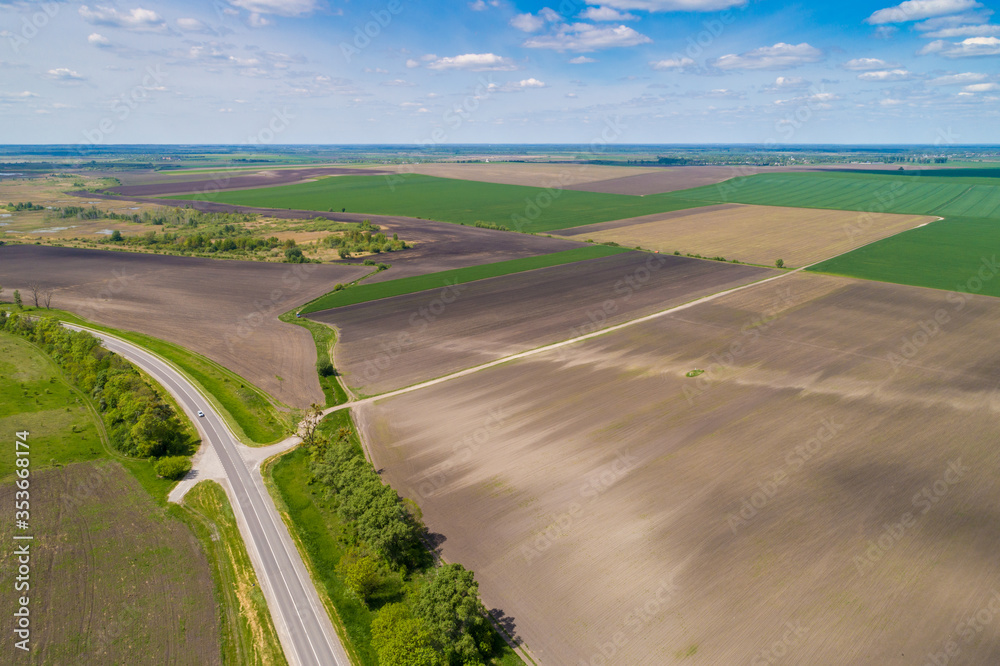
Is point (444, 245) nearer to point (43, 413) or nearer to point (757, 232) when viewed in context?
point (757, 232)

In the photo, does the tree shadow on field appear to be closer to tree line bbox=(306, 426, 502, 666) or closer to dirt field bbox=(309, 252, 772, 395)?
→ tree line bbox=(306, 426, 502, 666)

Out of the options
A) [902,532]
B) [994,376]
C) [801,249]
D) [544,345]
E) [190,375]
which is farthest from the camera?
[801,249]

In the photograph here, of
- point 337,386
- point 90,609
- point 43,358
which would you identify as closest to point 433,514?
point 90,609

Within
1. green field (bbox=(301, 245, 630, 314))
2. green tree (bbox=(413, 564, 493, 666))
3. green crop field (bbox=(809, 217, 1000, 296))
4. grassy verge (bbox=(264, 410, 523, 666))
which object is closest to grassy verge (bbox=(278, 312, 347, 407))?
green field (bbox=(301, 245, 630, 314))

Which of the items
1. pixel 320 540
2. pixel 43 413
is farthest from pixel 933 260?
pixel 43 413

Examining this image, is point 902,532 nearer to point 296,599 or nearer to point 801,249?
point 296,599

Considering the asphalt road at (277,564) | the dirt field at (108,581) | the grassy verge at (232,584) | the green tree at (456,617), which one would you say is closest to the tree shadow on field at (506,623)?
the green tree at (456,617)

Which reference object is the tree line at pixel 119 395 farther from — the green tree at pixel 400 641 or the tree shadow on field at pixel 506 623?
the tree shadow on field at pixel 506 623
